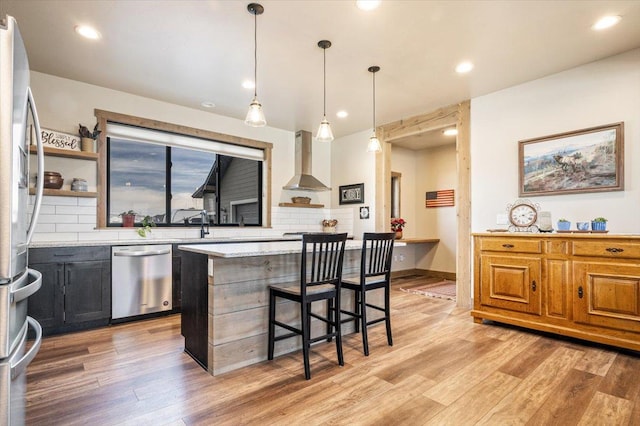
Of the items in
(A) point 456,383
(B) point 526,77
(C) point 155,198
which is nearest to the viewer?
(A) point 456,383

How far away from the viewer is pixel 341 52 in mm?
3125

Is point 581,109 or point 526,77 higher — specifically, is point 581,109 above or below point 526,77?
below

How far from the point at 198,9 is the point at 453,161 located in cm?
535

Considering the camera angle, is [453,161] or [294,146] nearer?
[294,146]

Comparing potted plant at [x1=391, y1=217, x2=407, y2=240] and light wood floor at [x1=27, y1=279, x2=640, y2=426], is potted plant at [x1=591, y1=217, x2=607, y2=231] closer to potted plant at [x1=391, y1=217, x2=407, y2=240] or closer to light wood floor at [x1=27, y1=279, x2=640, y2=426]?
light wood floor at [x1=27, y1=279, x2=640, y2=426]

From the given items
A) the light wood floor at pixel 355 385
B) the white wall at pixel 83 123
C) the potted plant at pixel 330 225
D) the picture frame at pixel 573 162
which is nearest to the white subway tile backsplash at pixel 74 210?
the white wall at pixel 83 123

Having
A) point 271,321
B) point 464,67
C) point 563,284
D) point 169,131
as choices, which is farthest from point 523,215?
point 169,131

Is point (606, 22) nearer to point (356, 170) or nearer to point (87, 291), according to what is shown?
point (356, 170)

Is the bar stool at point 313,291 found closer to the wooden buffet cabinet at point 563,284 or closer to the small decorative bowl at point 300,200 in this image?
the wooden buffet cabinet at point 563,284

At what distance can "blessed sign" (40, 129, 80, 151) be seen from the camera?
136 inches

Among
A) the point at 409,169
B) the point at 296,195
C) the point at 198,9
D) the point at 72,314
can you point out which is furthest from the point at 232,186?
the point at 409,169

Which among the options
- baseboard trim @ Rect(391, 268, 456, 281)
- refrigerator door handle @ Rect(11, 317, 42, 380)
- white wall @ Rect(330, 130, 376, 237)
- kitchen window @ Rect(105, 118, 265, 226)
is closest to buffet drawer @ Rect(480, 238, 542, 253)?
white wall @ Rect(330, 130, 376, 237)

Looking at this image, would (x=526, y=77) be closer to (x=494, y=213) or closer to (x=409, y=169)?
(x=494, y=213)

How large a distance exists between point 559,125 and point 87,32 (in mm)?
4643
